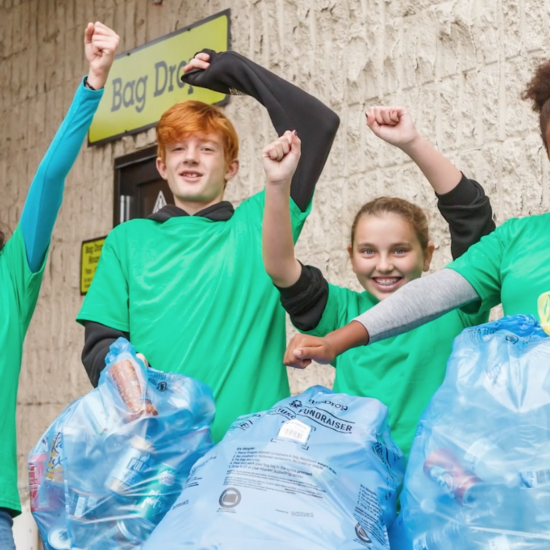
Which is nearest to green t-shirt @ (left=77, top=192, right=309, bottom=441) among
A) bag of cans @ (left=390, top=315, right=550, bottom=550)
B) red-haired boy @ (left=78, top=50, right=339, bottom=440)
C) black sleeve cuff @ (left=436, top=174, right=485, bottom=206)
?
red-haired boy @ (left=78, top=50, right=339, bottom=440)

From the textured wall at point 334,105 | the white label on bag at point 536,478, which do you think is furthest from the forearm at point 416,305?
the textured wall at point 334,105

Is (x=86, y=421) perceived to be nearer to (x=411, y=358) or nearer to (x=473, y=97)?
(x=411, y=358)

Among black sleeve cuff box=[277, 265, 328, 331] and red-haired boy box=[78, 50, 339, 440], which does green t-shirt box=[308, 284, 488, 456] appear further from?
red-haired boy box=[78, 50, 339, 440]

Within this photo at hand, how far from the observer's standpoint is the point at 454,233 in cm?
225

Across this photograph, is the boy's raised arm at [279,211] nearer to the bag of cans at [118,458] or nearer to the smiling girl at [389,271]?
the smiling girl at [389,271]

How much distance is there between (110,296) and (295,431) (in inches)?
29.4

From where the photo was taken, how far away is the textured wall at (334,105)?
3387 mm

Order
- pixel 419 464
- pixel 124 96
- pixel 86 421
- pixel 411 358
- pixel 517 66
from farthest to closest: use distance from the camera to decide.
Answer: pixel 124 96, pixel 517 66, pixel 411 358, pixel 86 421, pixel 419 464

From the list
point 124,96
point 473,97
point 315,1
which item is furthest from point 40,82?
point 473,97

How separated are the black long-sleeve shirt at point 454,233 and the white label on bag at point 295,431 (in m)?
0.51

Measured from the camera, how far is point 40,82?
5.58 metres

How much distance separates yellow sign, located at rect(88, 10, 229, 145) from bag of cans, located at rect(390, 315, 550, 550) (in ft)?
9.83

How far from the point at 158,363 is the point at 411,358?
23.1 inches

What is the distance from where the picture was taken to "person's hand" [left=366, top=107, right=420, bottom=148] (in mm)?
2203
